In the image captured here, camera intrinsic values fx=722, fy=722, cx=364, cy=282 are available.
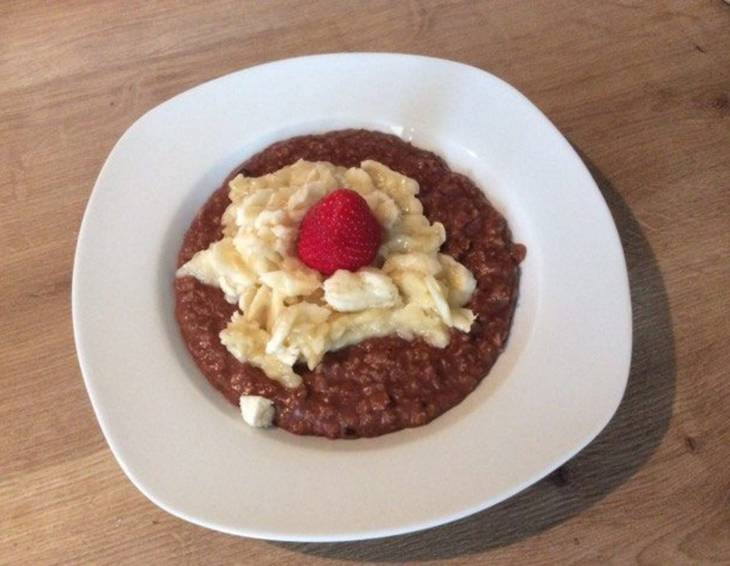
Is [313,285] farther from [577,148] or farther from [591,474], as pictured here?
[577,148]

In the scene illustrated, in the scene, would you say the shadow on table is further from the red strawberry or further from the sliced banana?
the red strawberry

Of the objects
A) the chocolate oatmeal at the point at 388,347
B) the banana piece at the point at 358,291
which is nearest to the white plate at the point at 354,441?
the chocolate oatmeal at the point at 388,347

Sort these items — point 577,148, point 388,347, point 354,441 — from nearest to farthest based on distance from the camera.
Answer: point 354,441 → point 388,347 → point 577,148

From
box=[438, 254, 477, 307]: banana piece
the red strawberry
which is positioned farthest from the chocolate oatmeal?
the red strawberry

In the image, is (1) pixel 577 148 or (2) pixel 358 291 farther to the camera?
(1) pixel 577 148

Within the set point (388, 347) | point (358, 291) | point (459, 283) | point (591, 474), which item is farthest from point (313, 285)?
point (591, 474)

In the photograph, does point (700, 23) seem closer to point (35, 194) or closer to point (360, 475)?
point (360, 475)
